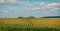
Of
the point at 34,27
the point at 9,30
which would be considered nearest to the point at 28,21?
the point at 34,27

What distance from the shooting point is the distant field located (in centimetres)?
468

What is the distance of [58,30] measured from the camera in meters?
4.70

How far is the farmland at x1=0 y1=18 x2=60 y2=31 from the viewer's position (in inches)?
184

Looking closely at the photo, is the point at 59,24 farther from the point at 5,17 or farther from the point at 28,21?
the point at 5,17

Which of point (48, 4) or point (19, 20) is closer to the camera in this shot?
point (48, 4)

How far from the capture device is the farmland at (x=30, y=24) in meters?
4.68

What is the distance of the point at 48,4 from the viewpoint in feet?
15.4

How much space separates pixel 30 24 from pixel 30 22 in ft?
0.37

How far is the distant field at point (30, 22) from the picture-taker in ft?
15.4

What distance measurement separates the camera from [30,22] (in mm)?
4836

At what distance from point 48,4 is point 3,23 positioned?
1452 mm

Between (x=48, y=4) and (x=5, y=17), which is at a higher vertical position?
(x=48, y=4)

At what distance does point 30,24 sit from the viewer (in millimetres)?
4738

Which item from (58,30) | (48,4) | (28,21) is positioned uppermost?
(48,4)
